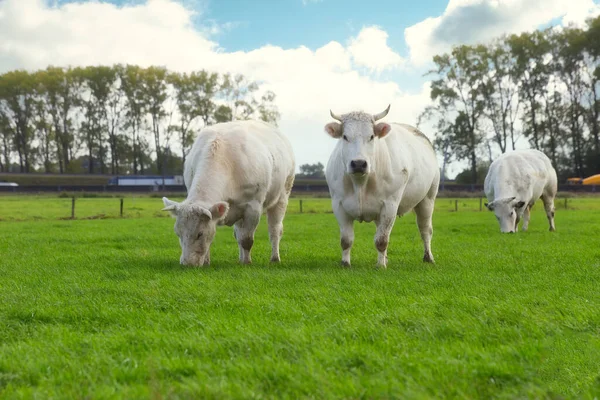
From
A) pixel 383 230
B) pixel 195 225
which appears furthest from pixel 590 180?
pixel 195 225

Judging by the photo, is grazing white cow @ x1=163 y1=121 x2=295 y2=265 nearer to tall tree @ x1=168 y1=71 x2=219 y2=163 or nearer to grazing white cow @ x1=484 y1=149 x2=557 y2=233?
grazing white cow @ x1=484 y1=149 x2=557 y2=233

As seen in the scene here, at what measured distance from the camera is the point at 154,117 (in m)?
65.5

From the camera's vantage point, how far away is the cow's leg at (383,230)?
865 centimetres

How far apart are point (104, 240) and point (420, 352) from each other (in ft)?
38.7

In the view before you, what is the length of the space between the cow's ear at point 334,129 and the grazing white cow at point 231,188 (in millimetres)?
1324

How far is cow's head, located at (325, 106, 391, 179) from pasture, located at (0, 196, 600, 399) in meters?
1.52

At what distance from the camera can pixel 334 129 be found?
8727 mm

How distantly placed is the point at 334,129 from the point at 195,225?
102 inches

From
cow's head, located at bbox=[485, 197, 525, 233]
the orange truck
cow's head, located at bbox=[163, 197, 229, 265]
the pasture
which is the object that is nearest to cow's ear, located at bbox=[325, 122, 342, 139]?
cow's head, located at bbox=[163, 197, 229, 265]

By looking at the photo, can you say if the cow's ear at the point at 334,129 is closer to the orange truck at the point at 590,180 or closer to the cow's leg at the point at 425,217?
the cow's leg at the point at 425,217

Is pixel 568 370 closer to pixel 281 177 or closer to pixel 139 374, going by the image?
pixel 139 374

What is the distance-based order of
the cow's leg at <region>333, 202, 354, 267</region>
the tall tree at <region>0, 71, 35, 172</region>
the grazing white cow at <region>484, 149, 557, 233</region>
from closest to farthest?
the cow's leg at <region>333, 202, 354, 267</region> → the grazing white cow at <region>484, 149, 557, 233</region> → the tall tree at <region>0, 71, 35, 172</region>

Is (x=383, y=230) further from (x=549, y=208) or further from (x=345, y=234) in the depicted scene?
(x=549, y=208)

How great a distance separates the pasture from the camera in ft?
10.6
